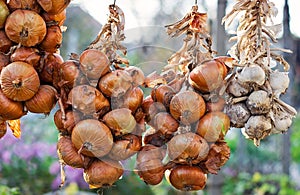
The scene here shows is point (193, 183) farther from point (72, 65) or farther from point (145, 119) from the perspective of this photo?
point (72, 65)

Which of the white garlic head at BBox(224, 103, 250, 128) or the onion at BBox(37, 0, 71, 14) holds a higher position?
the onion at BBox(37, 0, 71, 14)

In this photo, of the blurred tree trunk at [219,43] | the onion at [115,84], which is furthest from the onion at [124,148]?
the blurred tree trunk at [219,43]

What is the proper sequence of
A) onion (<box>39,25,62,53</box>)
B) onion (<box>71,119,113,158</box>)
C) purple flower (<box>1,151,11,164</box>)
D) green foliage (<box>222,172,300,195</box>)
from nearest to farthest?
onion (<box>71,119,113,158</box>) < onion (<box>39,25,62,53</box>) < purple flower (<box>1,151,11,164</box>) < green foliage (<box>222,172,300,195</box>)

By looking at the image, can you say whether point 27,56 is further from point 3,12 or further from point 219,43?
point 219,43

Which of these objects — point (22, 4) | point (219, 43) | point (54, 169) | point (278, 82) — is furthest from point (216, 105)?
point (54, 169)

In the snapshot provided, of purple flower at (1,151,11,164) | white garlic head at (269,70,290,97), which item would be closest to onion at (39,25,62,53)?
white garlic head at (269,70,290,97)

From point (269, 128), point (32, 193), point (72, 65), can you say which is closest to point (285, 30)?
point (269, 128)

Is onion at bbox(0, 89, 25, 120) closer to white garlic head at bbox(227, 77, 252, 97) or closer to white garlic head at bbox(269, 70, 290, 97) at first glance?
white garlic head at bbox(227, 77, 252, 97)
